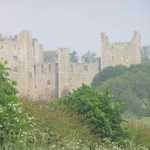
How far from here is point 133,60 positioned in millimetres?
68500

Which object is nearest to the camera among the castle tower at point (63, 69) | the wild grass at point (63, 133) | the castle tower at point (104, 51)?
the wild grass at point (63, 133)

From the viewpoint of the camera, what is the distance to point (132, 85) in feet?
199

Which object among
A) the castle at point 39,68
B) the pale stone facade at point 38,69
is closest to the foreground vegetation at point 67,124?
the castle at point 39,68

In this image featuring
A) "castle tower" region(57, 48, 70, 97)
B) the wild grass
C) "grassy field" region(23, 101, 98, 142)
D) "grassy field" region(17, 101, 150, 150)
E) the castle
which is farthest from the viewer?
"castle tower" region(57, 48, 70, 97)

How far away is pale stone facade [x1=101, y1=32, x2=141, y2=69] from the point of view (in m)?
66.9

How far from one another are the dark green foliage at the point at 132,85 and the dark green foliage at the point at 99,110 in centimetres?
3440

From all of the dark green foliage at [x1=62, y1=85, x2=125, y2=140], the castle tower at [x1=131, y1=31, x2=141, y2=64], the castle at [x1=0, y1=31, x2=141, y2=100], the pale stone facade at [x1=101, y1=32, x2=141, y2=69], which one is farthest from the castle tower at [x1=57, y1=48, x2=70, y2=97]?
the dark green foliage at [x1=62, y1=85, x2=125, y2=140]

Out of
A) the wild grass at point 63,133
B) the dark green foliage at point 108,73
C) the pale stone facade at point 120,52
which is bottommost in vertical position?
the wild grass at point 63,133

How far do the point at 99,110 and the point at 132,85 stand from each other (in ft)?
144

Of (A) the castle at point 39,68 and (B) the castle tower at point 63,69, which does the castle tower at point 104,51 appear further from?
(B) the castle tower at point 63,69

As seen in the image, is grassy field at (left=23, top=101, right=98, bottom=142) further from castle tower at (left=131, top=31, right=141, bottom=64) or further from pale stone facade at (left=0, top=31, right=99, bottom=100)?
castle tower at (left=131, top=31, right=141, bottom=64)

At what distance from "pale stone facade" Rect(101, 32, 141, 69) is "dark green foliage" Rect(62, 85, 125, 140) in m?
48.8

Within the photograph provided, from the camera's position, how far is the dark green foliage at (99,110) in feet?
54.7

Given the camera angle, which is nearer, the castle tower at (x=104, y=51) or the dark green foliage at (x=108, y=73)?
the dark green foliage at (x=108, y=73)
